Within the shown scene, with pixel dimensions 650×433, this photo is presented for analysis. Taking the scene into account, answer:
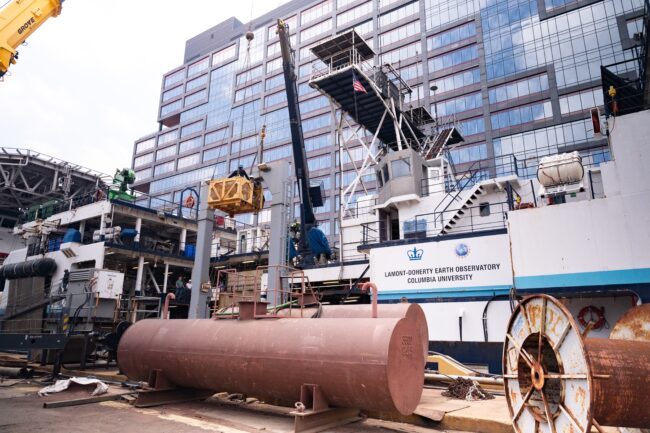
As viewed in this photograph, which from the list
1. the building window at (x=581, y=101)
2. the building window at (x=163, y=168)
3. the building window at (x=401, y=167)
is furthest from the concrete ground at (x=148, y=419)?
the building window at (x=163, y=168)

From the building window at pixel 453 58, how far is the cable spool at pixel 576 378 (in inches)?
2156

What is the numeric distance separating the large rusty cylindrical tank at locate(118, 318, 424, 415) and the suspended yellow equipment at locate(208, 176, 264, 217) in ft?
12.9

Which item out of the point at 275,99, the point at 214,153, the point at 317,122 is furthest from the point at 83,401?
the point at 214,153

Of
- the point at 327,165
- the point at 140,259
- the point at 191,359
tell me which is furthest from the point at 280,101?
the point at 191,359

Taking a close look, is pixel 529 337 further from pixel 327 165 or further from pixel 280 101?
pixel 280 101

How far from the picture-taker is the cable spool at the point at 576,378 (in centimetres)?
440

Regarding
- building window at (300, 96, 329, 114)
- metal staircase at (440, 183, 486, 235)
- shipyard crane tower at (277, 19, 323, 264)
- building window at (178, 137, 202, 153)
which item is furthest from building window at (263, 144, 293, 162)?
metal staircase at (440, 183, 486, 235)

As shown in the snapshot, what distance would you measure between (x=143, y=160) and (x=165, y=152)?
24.9 ft

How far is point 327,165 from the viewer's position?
61.2 meters

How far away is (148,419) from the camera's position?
758 cm

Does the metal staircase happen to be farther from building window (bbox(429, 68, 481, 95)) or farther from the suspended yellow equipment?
building window (bbox(429, 68, 481, 95))

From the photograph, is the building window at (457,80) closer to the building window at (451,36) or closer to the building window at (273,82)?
the building window at (451,36)

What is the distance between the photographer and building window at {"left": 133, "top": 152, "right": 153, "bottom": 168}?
88312mm

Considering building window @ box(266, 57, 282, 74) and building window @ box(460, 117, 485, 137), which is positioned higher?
building window @ box(266, 57, 282, 74)
